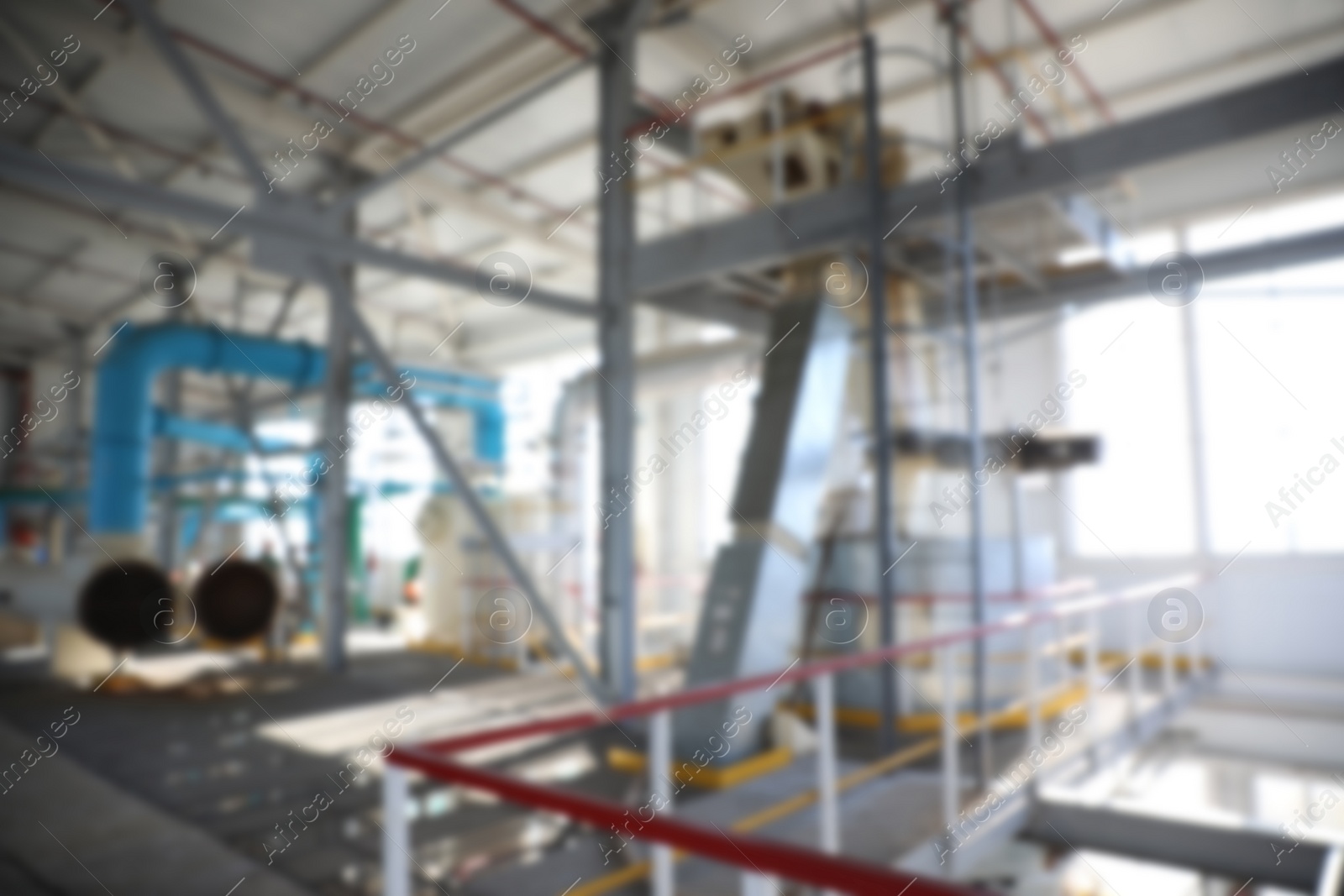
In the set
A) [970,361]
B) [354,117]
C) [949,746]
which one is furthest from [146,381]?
[949,746]

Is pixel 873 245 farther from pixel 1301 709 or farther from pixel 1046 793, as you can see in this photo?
pixel 1301 709

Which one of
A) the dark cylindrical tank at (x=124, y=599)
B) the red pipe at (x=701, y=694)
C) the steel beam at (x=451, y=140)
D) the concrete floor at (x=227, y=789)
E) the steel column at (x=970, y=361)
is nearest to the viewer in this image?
the red pipe at (x=701, y=694)

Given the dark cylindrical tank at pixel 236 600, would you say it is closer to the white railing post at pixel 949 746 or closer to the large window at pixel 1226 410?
the white railing post at pixel 949 746

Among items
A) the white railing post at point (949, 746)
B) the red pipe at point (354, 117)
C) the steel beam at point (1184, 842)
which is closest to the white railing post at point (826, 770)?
the white railing post at point (949, 746)

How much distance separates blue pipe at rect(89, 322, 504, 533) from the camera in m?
6.94

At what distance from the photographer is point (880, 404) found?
16.7 ft

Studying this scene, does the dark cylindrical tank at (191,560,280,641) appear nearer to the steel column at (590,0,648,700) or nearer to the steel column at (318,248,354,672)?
the steel column at (318,248,354,672)

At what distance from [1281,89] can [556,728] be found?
4712 mm

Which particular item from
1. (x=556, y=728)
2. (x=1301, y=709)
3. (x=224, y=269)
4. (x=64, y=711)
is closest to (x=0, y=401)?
(x=224, y=269)

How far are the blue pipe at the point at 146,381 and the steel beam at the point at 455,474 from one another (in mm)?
2897

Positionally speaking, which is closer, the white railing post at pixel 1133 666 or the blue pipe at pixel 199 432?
the white railing post at pixel 1133 666

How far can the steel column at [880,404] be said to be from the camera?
16.5ft

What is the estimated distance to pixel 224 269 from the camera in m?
12.0

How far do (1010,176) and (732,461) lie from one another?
28.3ft
